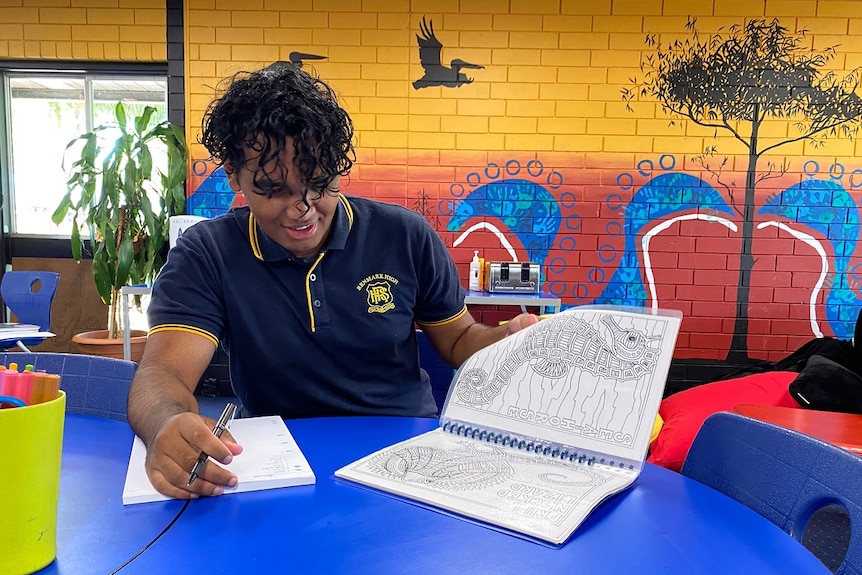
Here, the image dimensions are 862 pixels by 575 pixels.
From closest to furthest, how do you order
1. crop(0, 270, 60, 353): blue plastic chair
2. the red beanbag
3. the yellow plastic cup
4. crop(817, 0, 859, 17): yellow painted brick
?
the yellow plastic cup
the red beanbag
crop(0, 270, 60, 353): blue plastic chair
crop(817, 0, 859, 17): yellow painted brick

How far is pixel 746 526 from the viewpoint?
2.25ft

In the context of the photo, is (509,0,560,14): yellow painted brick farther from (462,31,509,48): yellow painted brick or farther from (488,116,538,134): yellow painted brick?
(488,116,538,134): yellow painted brick

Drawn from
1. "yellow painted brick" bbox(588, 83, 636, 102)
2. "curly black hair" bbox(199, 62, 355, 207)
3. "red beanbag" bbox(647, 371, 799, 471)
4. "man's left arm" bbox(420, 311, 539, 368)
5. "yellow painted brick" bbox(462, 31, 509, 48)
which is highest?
"yellow painted brick" bbox(462, 31, 509, 48)

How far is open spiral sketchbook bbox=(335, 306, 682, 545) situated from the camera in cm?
72

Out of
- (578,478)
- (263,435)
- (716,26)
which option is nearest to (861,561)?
(578,478)

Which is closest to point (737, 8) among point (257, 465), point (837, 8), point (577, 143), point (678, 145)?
point (837, 8)

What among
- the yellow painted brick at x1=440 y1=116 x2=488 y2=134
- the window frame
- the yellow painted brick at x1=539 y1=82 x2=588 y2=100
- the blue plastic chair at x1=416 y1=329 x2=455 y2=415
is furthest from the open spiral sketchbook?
the window frame

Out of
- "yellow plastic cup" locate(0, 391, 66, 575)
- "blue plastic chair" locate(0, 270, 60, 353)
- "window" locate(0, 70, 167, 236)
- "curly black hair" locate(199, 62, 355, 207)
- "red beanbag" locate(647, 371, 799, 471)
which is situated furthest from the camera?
"window" locate(0, 70, 167, 236)

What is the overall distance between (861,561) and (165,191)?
12.3 feet

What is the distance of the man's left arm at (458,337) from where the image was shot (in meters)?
1.32

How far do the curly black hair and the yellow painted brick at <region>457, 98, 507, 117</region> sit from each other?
8.45 feet

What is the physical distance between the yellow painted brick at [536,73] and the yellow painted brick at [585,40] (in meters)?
0.17

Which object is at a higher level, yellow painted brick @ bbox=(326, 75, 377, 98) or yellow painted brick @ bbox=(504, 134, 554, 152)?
yellow painted brick @ bbox=(326, 75, 377, 98)

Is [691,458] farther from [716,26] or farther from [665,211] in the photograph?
[716,26]
